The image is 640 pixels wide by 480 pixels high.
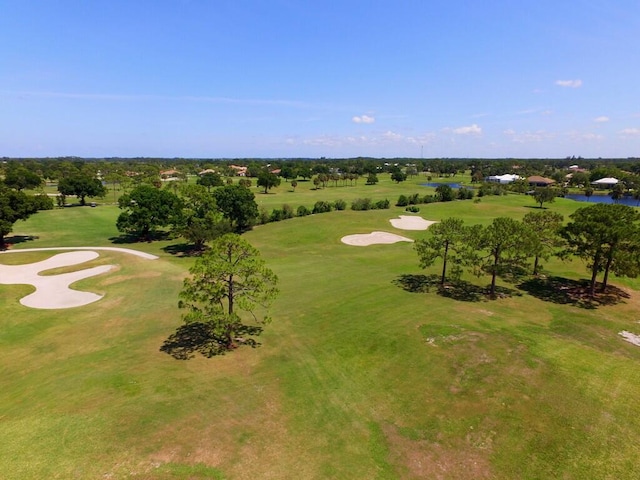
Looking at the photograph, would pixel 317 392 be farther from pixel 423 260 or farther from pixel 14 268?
pixel 14 268

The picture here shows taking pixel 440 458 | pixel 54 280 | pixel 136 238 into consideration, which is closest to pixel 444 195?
pixel 136 238

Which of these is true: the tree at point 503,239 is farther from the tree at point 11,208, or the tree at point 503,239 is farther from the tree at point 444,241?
the tree at point 11,208

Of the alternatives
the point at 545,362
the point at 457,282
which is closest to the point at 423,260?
the point at 457,282

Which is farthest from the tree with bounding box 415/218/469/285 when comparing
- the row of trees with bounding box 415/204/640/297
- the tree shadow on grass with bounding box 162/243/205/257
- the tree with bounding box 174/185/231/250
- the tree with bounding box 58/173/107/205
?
the tree with bounding box 58/173/107/205

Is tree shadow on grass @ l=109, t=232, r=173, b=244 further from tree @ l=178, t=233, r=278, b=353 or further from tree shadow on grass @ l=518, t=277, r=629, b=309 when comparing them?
tree shadow on grass @ l=518, t=277, r=629, b=309

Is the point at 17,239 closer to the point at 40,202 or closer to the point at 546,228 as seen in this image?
the point at 40,202

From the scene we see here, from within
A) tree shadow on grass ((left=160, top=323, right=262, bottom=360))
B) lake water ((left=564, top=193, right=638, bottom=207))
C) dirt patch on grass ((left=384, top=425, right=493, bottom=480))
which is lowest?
tree shadow on grass ((left=160, top=323, right=262, bottom=360))
